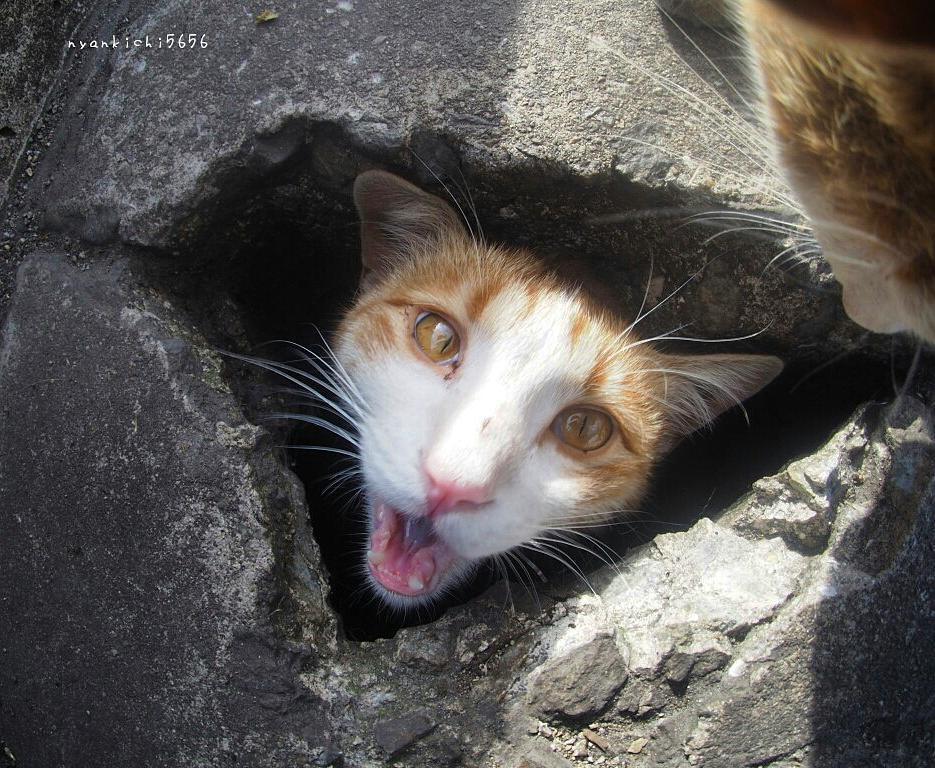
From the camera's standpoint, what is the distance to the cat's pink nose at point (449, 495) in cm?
145

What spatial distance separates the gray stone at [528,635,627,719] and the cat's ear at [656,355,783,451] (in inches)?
29.9

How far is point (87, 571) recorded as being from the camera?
1479 mm

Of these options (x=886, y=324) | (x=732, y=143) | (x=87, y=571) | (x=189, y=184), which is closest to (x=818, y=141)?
(x=886, y=324)

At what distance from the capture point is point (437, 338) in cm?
176

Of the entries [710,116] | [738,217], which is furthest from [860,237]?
[710,116]

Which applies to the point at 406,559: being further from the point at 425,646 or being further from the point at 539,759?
the point at 539,759

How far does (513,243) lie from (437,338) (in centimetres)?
39

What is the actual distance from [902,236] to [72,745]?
170 cm

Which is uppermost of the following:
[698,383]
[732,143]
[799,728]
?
[732,143]

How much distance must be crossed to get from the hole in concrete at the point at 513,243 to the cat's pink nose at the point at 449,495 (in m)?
0.31

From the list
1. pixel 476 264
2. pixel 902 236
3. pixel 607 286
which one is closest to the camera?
pixel 902 236

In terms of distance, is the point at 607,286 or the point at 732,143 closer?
the point at 732,143

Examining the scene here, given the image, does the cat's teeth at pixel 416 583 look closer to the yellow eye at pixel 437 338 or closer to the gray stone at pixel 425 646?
the gray stone at pixel 425 646

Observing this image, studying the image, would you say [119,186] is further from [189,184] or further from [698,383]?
[698,383]
